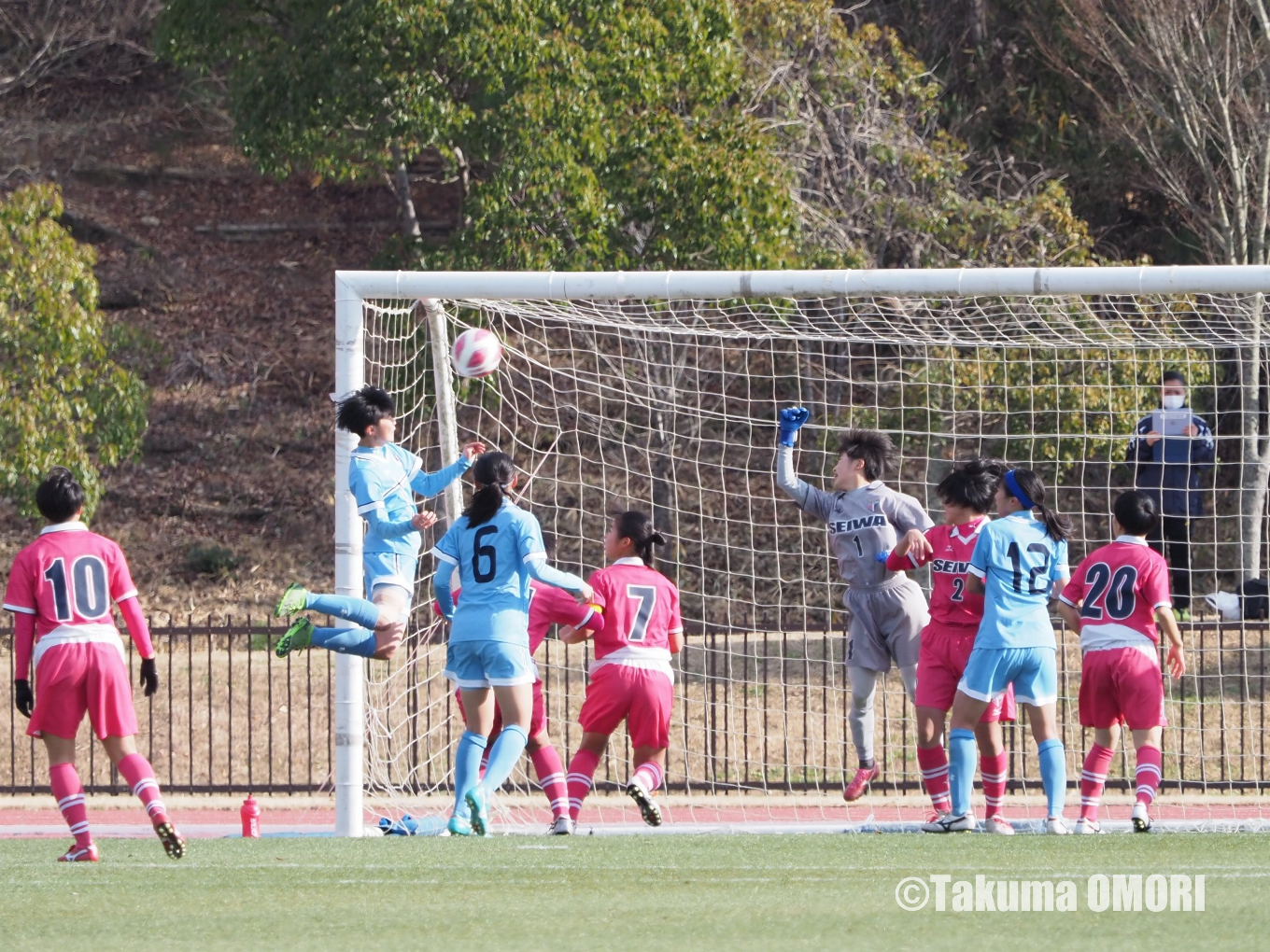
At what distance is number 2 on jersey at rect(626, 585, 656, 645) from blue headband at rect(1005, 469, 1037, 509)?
1.79 meters

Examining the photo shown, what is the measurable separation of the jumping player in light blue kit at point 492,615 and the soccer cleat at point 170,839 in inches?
53.9

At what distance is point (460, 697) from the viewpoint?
7727mm

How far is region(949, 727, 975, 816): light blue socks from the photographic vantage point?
756 cm

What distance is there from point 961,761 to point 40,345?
10.5 metres

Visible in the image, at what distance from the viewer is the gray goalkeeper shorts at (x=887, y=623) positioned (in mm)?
8281

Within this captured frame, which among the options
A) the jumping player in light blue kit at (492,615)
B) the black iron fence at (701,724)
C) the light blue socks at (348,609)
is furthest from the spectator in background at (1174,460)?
the light blue socks at (348,609)

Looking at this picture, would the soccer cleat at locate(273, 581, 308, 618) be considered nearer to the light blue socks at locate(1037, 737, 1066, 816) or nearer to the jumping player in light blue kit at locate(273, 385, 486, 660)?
the jumping player in light blue kit at locate(273, 385, 486, 660)

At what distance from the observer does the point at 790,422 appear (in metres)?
8.29

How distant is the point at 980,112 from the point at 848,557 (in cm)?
1539

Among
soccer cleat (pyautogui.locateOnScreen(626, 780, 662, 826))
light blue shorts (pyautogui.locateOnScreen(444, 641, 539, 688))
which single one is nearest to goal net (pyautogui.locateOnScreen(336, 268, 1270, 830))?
light blue shorts (pyautogui.locateOnScreen(444, 641, 539, 688))

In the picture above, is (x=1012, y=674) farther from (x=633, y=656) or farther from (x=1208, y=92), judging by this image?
(x=1208, y=92)

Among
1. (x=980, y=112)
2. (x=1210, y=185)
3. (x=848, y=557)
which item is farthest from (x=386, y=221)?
(x=848, y=557)

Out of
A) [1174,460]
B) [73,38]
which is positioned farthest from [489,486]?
[73,38]

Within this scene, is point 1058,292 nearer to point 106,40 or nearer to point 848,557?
point 848,557
